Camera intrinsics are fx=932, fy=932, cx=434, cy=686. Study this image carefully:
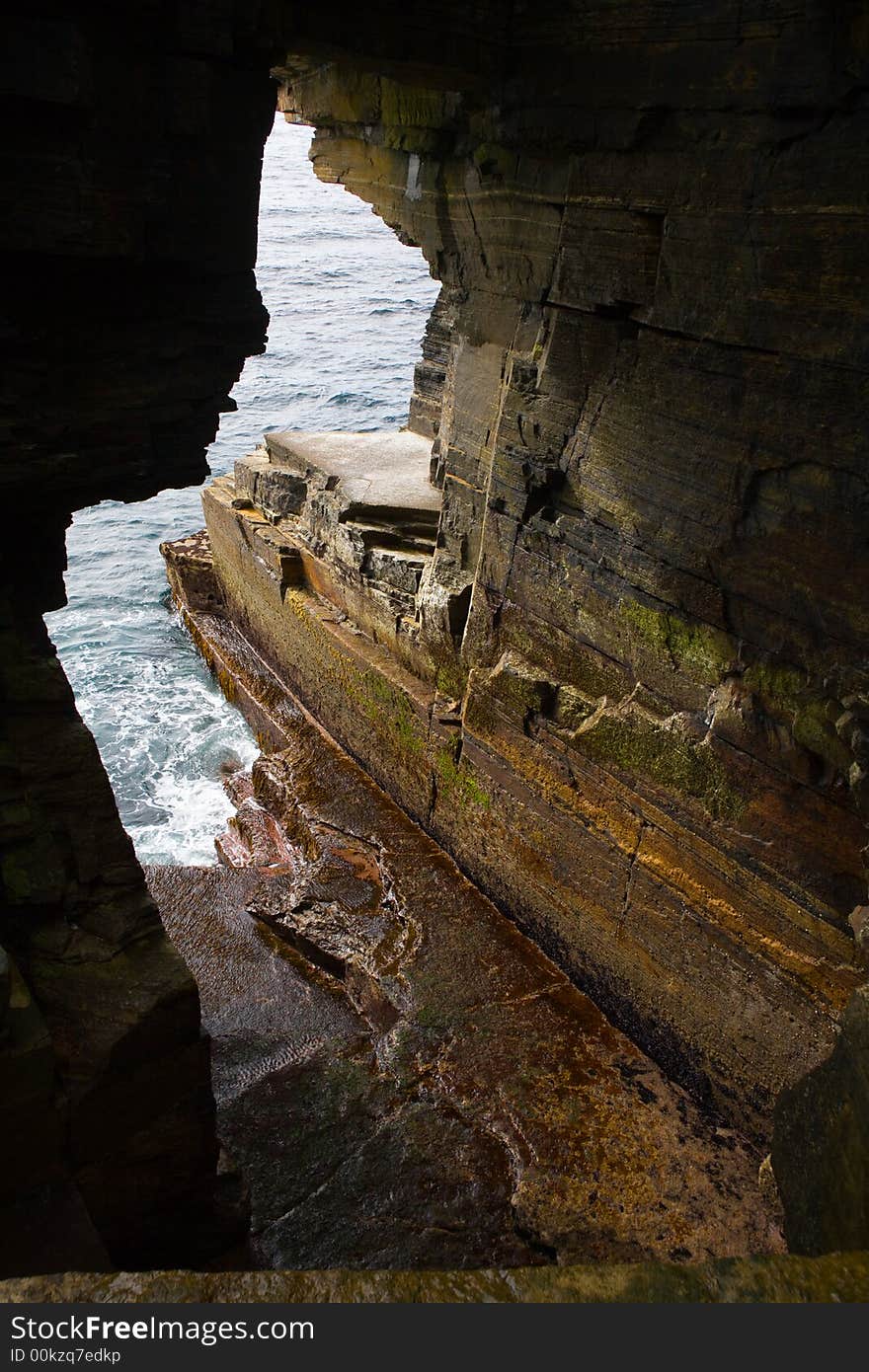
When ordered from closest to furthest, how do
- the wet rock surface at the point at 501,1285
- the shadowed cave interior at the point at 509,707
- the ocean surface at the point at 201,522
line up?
the wet rock surface at the point at 501,1285 < the shadowed cave interior at the point at 509,707 < the ocean surface at the point at 201,522

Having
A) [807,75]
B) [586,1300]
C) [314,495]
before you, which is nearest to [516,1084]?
[586,1300]

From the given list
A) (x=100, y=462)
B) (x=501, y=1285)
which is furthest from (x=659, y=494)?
(x=501, y=1285)

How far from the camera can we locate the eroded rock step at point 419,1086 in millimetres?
5270

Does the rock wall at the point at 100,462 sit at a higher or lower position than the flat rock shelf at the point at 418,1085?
higher

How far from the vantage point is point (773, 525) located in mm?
5105

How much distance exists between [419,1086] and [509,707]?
2.80 meters

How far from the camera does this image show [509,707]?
7258 millimetres

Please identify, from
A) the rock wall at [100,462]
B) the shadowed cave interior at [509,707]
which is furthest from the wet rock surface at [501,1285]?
the rock wall at [100,462]

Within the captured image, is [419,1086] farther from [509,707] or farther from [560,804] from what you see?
[509,707]

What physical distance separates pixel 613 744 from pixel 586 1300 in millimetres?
4525

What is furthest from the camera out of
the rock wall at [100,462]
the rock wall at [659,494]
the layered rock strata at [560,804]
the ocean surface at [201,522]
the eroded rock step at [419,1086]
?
the ocean surface at [201,522]

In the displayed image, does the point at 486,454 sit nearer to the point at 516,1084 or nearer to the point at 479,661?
the point at 479,661

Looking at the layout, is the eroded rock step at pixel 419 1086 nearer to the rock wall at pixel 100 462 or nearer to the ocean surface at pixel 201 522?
the rock wall at pixel 100 462

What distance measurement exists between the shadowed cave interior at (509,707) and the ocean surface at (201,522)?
251cm
